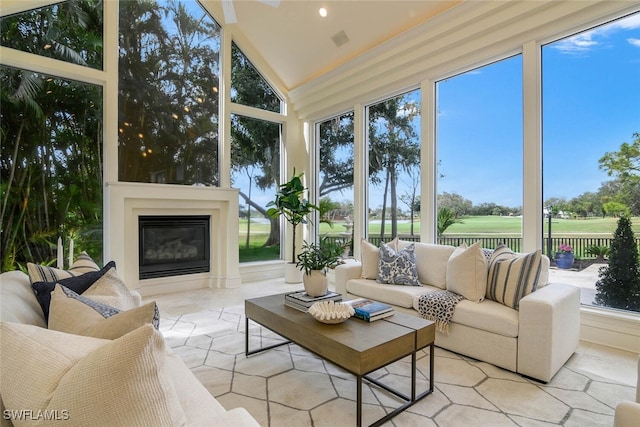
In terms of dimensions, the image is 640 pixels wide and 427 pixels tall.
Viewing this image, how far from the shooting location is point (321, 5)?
4.57m

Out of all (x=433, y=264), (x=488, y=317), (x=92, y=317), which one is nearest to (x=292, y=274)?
(x=433, y=264)

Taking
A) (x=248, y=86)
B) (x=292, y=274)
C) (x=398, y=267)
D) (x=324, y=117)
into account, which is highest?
(x=248, y=86)

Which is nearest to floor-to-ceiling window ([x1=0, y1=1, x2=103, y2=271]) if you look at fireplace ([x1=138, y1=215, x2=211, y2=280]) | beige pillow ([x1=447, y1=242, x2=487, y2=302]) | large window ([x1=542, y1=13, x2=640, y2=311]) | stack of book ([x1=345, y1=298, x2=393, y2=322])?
fireplace ([x1=138, y1=215, x2=211, y2=280])

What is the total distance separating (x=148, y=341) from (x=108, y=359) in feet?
0.29

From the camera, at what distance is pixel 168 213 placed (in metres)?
4.84

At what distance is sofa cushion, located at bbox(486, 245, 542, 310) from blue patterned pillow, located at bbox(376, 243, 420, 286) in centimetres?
77

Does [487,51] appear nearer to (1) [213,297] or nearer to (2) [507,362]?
(2) [507,362]

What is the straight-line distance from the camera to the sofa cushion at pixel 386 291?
10.2 ft

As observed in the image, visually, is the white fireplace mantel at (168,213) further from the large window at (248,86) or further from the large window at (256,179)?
the large window at (248,86)

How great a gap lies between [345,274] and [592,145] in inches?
109

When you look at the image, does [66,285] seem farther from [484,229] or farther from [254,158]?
[254,158]

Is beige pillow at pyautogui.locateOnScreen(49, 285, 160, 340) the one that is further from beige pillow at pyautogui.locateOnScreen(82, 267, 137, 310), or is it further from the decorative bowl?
the decorative bowl

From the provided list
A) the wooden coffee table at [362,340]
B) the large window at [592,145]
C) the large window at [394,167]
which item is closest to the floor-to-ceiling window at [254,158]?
the large window at [394,167]

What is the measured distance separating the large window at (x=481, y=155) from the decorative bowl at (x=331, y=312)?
2401 millimetres
